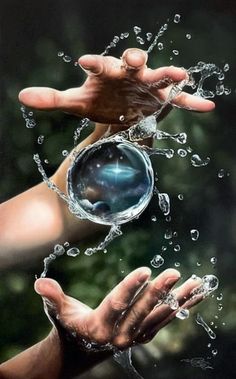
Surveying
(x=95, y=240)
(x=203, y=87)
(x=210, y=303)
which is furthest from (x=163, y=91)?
(x=210, y=303)

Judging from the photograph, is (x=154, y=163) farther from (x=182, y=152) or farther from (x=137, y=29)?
(x=137, y=29)

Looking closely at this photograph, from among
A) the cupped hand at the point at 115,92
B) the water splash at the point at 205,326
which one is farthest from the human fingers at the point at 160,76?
the water splash at the point at 205,326

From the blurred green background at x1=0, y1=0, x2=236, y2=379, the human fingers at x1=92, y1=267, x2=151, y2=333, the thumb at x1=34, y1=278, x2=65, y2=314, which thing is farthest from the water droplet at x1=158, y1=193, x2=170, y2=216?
the thumb at x1=34, y1=278, x2=65, y2=314

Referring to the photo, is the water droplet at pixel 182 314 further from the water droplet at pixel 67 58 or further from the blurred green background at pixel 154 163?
the water droplet at pixel 67 58

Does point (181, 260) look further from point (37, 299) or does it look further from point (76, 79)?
point (76, 79)

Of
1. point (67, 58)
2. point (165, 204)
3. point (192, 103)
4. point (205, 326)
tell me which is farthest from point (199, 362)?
point (67, 58)

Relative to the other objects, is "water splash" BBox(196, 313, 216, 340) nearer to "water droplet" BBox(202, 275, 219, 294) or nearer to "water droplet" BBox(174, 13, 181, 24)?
"water droplet" BBox(202, 275, 219, 294)
